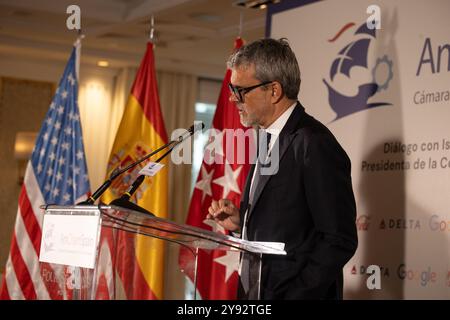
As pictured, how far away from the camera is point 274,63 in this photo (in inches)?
95.0

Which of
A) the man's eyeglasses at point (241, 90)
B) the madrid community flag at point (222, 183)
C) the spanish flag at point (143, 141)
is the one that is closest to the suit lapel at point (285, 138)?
the man's eyeglasses at point (241, 90)

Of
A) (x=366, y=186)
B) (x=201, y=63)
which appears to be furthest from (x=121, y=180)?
(x=201, y=63)

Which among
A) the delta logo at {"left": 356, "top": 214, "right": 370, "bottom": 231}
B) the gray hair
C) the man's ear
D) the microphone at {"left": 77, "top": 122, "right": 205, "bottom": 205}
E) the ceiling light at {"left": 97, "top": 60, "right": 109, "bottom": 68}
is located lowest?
the delta logo at {"left": 356, "top": 214, "right": 370, "bottom": 231}

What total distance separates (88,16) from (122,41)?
885 mm

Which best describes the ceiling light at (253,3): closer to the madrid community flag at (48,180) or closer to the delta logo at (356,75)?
the delta logo at (356,75)

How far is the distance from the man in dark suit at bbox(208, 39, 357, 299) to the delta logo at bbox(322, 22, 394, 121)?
1.24 metres

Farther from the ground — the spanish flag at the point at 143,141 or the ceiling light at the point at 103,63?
the ceiling light at the point at 103,63

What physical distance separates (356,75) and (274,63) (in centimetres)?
141

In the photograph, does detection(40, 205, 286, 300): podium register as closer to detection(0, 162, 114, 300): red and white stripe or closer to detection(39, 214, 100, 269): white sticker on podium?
detection(39, 214, 100, 269): white sticker on podium

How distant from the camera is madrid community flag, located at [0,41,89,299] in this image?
15.6 feet

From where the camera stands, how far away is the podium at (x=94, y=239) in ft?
6.19

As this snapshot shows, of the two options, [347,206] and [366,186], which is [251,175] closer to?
[347,206]

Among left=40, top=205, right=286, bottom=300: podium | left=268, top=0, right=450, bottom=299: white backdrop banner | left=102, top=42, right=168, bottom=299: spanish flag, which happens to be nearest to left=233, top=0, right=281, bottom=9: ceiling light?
left=102, top=42, right=168, bottom=299: spanish flag

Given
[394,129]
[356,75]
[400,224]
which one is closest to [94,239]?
[400,224]
